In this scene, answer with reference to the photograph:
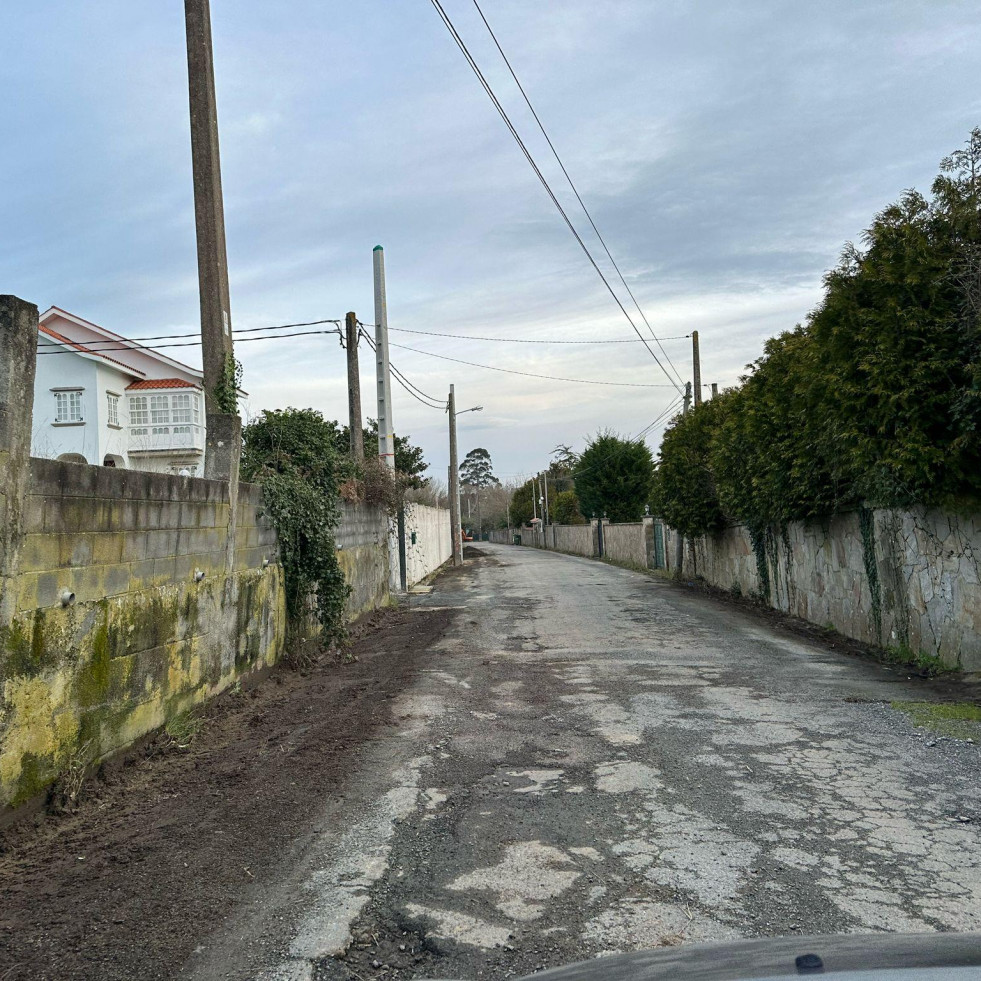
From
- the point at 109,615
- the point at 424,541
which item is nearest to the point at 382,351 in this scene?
the point at 424,541

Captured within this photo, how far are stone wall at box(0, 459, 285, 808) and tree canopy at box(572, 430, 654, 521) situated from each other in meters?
38.2

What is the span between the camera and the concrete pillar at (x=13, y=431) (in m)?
4.86

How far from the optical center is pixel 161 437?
1531 inches

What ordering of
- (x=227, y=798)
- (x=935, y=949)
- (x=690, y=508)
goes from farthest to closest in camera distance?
1. (x=690, y=508)
2. (x=227, y=798)
3. (x=935, y=949)

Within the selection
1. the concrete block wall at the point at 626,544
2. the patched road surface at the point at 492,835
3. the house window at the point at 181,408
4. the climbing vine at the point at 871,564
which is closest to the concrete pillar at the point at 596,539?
the concrete block wall at the point at 626,544

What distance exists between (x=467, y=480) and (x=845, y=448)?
423 ft

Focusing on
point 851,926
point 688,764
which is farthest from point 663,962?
point 688,764

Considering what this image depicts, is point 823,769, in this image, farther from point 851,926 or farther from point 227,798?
point 227,798

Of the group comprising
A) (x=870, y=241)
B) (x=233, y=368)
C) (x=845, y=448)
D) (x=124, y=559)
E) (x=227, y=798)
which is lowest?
(x=227, y=798)

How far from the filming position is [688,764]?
5.97 metres

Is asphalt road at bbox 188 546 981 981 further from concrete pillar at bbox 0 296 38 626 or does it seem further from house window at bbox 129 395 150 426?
house window at bbox 129 395 150 426

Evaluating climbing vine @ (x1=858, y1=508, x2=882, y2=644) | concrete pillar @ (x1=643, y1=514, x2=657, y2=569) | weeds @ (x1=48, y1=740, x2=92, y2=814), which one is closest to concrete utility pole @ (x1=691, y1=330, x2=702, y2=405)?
concrete pillar @ (x1=643, y1=514, x2=657, y2=569)

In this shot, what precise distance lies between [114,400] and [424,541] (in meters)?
14.9

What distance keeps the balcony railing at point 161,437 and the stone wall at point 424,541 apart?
35.0ft
